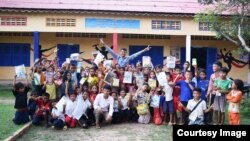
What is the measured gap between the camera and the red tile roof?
16.0m

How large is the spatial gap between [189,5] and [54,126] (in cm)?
1078

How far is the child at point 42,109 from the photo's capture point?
8.52 meters

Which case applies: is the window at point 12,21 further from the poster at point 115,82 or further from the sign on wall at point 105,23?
the poster at point 115,82

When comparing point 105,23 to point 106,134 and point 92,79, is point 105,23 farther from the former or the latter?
point 106,134

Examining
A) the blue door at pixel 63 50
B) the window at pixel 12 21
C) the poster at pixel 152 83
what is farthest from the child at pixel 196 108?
the blue door at pixel 63 50

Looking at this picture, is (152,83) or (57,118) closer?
(57,118)

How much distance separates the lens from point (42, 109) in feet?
28.1

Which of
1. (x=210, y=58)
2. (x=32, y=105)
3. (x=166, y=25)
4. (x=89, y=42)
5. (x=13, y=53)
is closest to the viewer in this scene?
(x=32, y=105)

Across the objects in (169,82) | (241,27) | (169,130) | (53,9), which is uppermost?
(53,9)

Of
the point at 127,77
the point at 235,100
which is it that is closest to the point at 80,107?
the point at 127,77

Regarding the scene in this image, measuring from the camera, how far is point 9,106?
11242 mm

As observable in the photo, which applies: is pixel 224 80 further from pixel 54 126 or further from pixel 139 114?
pixel 54 126

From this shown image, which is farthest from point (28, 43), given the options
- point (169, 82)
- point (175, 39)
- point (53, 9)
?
point (169, 82)

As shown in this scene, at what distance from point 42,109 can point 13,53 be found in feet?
33.0
